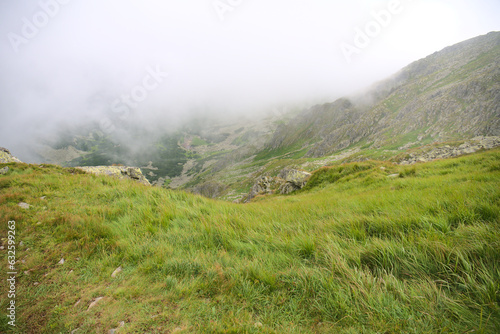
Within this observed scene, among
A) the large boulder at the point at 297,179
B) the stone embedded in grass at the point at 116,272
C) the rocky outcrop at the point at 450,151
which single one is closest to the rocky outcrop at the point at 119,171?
the large boulder at the point at 297,179

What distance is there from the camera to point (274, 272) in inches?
116

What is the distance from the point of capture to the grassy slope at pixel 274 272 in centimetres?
209

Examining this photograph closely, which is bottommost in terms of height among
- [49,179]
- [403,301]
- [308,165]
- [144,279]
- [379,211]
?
[308,165]

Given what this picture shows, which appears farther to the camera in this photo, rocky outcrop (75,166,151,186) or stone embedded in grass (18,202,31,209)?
rocky outcrop (75,166,151,186)

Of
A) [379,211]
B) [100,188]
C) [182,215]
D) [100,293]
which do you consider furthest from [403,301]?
[100,188]

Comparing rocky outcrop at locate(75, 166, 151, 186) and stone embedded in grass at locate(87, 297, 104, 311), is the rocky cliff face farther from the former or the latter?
stone embedded in grass at locate(87, 297, 104, 311)

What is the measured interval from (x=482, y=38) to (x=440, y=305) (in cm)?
25623

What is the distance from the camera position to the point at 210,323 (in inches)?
90.0

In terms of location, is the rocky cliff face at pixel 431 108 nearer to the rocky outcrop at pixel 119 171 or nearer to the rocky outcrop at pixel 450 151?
the rocky outcrop at pixel 450 151

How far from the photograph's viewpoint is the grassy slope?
2.09 meters

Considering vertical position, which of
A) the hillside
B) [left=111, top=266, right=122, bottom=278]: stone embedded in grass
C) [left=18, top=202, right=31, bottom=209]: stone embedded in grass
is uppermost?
[left=18, top=202, right=31, bottom=209]: stone embedded in grass

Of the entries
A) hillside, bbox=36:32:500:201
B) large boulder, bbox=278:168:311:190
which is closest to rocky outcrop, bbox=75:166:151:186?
hillside, bbox=36:32:500:201

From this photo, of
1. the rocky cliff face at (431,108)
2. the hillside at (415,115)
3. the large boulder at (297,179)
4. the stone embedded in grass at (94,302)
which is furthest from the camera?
the rocky cliff face at (431,108)

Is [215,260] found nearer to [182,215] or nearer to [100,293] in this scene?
[100,293]
